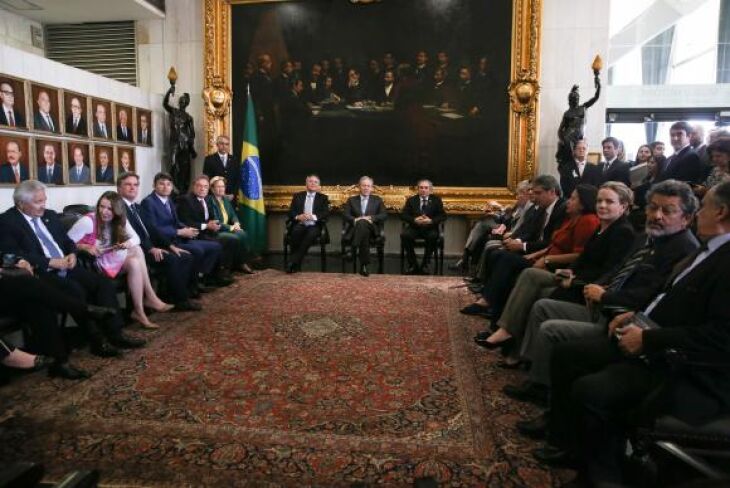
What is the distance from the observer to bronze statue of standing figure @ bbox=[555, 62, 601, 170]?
23.5 ft

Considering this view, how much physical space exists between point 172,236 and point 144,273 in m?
0.95

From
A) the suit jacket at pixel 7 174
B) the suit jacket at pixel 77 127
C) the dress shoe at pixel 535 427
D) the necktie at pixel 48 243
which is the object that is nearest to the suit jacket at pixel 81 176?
the suit jacket at pixel 77 127

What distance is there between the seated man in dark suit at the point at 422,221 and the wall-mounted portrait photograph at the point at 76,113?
430cm

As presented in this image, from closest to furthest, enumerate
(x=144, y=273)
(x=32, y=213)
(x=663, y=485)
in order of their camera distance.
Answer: (x=663, y=485)
(x=32, y=213)
(x=144, y=273)

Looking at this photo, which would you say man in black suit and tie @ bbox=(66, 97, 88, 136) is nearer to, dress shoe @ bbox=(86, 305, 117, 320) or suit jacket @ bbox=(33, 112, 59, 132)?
suit jacket @ bbox=(33, 112, 59, 132)

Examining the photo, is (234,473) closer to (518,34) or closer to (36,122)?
(36,122)

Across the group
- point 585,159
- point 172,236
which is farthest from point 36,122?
point 585,159

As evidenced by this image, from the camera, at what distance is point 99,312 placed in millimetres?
3602

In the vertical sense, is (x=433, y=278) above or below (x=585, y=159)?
below

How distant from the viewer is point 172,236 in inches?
217

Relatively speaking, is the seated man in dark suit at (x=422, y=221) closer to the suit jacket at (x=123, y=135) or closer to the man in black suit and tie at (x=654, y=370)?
the suit jacket at (x=123, y=135)

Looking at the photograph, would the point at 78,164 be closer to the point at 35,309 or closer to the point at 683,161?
the point at 35,309

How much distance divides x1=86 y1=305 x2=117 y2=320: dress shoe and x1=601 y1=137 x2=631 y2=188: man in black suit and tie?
569cm

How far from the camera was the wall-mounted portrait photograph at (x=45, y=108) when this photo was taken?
5.58 meters
